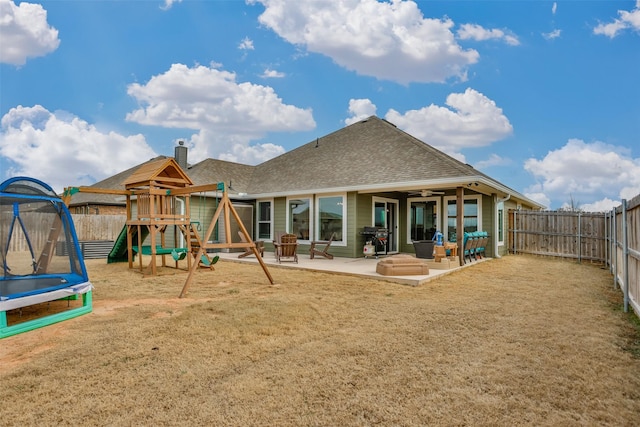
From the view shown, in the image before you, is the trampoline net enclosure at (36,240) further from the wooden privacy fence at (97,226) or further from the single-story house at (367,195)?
the wooden privacy fence at (97,226)

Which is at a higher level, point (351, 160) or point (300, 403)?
point (351, 160)

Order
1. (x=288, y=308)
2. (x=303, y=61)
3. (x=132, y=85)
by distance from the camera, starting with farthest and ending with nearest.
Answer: (x=303, y=61) → (x=132, y=85) → (x=288, y=308)

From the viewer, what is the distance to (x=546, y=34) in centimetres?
899

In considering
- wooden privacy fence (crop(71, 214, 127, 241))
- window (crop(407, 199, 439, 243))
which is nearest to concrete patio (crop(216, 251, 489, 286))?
window (crop(407, 199, 439, 243))

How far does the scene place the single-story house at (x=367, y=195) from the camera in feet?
36.6

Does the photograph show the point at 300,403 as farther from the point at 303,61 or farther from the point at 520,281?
the point at 303,61

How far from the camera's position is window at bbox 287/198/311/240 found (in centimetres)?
1296

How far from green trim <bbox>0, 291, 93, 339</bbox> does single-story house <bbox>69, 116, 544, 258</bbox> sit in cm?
790

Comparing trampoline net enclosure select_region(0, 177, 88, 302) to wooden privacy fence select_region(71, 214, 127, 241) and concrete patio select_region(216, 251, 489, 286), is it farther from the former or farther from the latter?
wooden privacy fence select_region(71, 214, 127, 241)

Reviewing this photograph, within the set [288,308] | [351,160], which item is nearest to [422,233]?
[351,160]

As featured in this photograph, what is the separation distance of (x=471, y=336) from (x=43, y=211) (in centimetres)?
662

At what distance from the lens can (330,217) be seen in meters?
12.3

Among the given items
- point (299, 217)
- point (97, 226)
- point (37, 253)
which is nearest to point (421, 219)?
point (299, 217)

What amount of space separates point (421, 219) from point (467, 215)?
1.64 metres
